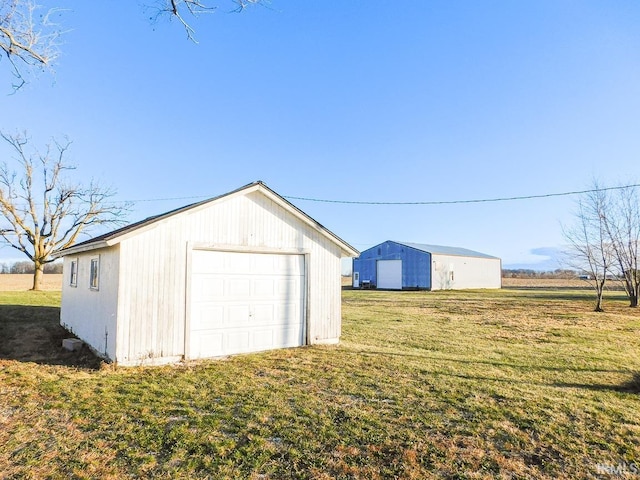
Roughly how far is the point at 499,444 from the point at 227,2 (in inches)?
283

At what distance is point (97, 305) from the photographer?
345 inches

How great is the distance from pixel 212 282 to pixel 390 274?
105 ft

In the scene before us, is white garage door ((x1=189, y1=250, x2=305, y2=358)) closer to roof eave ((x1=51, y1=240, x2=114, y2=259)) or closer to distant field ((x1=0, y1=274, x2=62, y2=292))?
roof eave ((x1=51, y1=240, x2=114, y2=259))

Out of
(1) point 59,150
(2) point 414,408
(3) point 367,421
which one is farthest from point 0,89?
(1) point 59,150

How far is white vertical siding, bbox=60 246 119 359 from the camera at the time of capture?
7.64m

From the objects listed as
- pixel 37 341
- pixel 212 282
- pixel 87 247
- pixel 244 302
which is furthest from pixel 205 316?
pixel 37 341

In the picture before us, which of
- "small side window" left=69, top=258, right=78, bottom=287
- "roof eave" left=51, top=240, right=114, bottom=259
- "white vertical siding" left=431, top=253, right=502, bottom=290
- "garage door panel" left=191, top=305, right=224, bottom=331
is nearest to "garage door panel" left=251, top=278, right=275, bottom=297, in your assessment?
"garage door panel" left=191, top=305, right=224, bottom=331

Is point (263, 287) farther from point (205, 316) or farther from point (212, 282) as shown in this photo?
point (205, 316)

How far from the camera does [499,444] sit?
425 centimetres

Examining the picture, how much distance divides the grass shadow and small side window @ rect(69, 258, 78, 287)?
1522mm

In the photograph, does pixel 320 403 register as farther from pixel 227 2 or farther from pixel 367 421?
pixel 227 2

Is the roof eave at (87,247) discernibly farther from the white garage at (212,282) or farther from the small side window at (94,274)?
the small side window at (94,274)

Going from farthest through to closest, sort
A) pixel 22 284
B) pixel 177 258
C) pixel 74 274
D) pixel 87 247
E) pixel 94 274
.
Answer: pixel 22 284 < pixel 74 274 < pixel 94 274 < pixel 87 247 < pixel 177 258

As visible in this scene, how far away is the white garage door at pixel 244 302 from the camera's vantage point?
841cm
